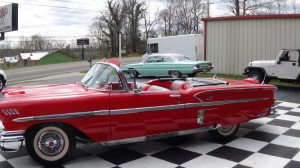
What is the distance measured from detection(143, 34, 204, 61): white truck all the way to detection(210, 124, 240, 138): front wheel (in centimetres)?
1526

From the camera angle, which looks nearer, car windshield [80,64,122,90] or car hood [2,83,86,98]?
car hood [2,83,86,98]

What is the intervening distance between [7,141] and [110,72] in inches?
62.6

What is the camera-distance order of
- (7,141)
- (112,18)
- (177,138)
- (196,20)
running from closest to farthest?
(7,141), (177,138), (112,18), (196,20)

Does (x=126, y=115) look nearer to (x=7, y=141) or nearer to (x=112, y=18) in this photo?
(x=7, y=141)

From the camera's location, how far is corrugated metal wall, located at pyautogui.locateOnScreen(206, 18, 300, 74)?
13.8 metres

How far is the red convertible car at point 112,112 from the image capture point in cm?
379

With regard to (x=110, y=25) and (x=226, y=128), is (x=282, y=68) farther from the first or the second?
(x=110, y=25)

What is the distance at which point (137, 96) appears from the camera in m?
4.26

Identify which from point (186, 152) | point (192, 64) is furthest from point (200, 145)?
point (192, 64)

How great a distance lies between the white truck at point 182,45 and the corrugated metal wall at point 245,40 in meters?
3.52

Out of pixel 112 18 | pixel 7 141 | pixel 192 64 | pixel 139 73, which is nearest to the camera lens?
pixel 7 141

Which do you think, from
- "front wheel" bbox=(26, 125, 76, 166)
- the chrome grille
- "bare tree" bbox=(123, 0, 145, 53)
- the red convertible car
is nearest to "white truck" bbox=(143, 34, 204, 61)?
the red convertible car

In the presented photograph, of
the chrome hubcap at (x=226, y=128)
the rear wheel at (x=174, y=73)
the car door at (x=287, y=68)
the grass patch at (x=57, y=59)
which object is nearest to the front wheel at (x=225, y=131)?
the chrome hubcap at (x=226, y=128)

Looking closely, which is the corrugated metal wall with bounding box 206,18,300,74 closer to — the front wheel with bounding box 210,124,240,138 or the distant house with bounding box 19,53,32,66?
the front wheel with bounding box 210,124,240,138
